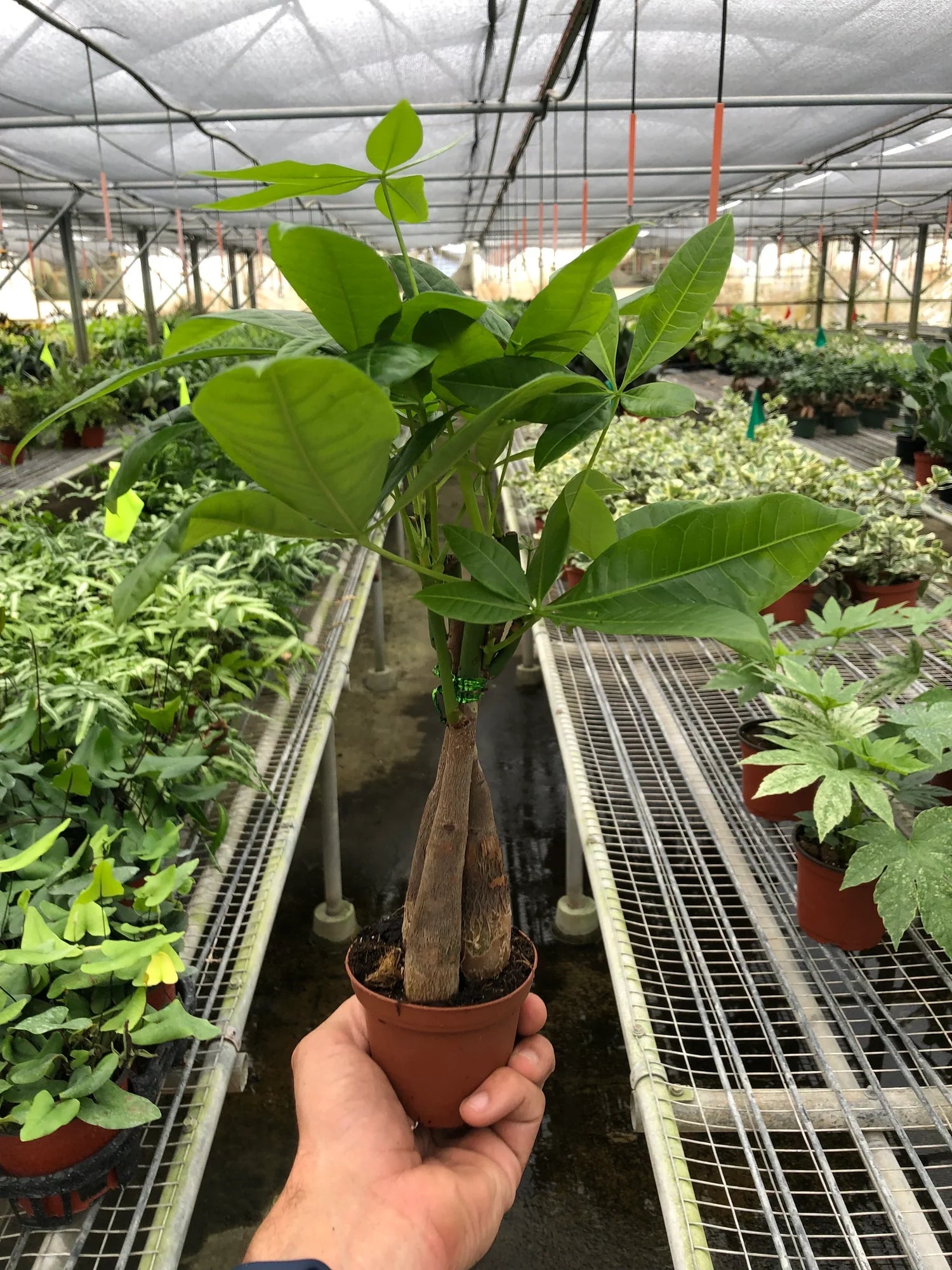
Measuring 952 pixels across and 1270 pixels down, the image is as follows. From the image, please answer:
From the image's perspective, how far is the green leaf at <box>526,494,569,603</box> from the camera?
0.71 m

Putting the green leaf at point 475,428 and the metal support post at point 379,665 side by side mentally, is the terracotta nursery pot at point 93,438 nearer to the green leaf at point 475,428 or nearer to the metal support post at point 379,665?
the metal support post at point 379,665

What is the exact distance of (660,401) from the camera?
0.75 metres

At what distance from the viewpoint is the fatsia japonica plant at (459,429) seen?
1.65 feet

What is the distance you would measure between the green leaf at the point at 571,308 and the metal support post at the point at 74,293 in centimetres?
583

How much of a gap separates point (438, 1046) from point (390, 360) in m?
0.64

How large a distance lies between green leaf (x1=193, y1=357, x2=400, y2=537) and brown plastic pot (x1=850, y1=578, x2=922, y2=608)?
2.07m

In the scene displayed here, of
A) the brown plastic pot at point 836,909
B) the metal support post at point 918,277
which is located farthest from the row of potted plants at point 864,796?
the metal support post at point 918,277

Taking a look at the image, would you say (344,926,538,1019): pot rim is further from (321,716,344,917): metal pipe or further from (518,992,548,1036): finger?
(321,716,344,917): metal pipe

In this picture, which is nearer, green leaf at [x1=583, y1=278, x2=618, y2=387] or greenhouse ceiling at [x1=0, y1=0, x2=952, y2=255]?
green leaf at [x1=583, y1=278, x2=618, y2=387]

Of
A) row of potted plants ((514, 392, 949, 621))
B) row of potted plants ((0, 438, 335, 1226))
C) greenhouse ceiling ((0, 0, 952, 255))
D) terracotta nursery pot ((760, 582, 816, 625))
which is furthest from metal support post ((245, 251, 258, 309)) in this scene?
→ terracotta nursery pot ((760, 582, 816, 625))

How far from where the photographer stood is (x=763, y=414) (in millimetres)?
4227

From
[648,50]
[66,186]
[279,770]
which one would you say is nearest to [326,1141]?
[279,770]

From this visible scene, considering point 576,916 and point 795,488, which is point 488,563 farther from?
point 795,488

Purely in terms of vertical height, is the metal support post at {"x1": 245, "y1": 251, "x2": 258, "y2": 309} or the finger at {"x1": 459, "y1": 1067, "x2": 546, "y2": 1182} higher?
the metal support post at {"x1": 245, "y1": 251, "x2": 258, "y2": 309}
